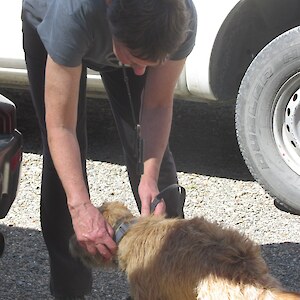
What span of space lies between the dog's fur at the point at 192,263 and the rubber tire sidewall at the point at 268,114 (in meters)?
2.16

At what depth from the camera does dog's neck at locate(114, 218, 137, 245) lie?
3406mm

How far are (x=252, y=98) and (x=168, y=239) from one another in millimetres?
Result: 2451

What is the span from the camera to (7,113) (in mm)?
4285

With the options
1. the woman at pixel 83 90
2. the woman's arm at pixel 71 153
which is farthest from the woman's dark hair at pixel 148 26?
the woman's arm at pixel 71 153

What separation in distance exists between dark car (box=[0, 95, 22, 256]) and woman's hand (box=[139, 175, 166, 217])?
724 mm

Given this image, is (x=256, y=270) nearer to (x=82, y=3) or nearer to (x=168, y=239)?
(x=168, y=239)

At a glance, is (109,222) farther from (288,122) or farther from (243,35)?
(243,35)

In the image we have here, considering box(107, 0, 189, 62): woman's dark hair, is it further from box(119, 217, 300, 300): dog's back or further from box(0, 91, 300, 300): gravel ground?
box(0, 91, 300, 300): gravel ground

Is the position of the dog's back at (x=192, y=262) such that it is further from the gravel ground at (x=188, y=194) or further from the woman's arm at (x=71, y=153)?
the gravel ground at (x=188, y=194)

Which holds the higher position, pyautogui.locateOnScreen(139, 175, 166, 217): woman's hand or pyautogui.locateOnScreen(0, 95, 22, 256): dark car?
pyautogui.locateOnScreen(139, 175, 166, 217): woman's hand

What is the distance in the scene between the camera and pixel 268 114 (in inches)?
218

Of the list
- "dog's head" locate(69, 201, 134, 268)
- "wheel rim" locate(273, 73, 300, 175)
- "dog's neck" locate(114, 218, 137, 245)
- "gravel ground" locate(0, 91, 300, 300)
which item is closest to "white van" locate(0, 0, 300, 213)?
"wheel rim" locate(273, 73, 300, 175)

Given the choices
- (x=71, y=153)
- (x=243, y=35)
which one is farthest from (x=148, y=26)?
(x=243, y=35)

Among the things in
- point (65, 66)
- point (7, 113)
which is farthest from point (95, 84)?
point (65, 66)
